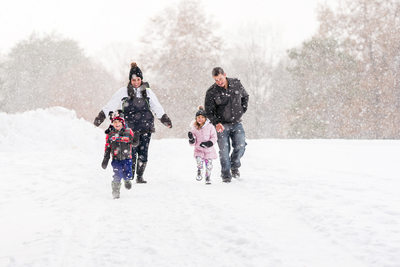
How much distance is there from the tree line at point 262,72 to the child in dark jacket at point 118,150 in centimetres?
2197

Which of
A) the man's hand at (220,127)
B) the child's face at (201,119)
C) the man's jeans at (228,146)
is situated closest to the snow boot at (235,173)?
the man's jeans at (228,146)

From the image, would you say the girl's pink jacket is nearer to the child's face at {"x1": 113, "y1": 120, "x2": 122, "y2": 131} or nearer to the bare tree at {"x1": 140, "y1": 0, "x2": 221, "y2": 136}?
the child's face at {"x1": 113, "y1": 120, "x2": 122, "y2": 131}

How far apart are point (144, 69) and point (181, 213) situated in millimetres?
29416

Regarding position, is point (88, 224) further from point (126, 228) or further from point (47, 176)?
point (47, 176)

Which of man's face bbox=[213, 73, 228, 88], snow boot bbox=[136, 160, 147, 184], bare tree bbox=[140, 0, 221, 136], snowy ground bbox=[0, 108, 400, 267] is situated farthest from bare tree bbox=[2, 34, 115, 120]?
man's face bbox=[213, 73, 228, 88]

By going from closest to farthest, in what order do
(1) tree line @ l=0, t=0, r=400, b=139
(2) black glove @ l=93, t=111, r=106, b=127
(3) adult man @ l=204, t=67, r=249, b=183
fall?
1. (2) black glove @ l=93, t=111, r=106, b=127
2. (3) adult man @ l=204, t=67, r=249, b=183
3. (1) tree line @ l=0, t=0, r=400, b=139

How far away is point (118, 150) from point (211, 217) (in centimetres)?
211

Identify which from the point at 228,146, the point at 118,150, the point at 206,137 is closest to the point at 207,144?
the point at 206,137

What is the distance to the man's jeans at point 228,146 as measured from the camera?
7195 millimetres

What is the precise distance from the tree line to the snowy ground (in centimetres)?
1816

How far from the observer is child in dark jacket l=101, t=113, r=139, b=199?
6.02 m

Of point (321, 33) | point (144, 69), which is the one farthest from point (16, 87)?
point (321, 33)

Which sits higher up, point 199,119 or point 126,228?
point 199,119

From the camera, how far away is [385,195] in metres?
5.01
